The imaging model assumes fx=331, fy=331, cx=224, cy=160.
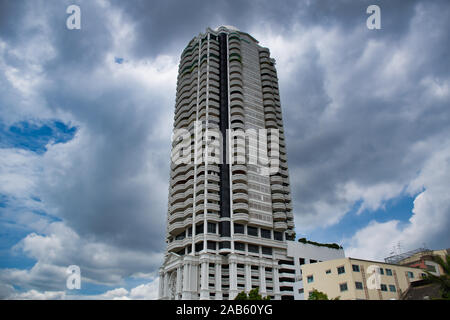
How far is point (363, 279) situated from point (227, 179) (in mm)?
42014

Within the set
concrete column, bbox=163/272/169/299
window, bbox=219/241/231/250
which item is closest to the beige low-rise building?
window, bbox=219/241/231/250

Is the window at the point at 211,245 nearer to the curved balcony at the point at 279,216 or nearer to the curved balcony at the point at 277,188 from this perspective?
the curved balcony at the point at 279,216

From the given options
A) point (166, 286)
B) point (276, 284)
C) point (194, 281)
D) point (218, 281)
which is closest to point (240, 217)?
point (218, 281)

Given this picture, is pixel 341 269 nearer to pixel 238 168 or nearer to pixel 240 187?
pixel 240 187

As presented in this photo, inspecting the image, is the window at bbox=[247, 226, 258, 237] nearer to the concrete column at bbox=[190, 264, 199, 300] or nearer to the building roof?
the concrete column at bbox=[190, 264, 199, 300]

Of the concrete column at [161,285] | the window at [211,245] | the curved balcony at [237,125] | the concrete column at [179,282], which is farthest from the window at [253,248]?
the curved balcony at [237,125]

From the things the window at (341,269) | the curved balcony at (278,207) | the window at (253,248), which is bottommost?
the window at (341,269)

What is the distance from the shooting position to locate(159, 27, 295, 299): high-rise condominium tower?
7256 centimetres

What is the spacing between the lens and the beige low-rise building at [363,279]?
1863 inches

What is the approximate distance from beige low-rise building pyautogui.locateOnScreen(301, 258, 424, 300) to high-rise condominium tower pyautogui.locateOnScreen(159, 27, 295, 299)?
24.6 metres

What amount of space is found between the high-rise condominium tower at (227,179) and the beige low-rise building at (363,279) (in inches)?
970

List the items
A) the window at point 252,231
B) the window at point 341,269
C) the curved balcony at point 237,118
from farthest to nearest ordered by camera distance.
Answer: the curved balcony at point 237,118, the window at point 252,231, the window at point 341,269

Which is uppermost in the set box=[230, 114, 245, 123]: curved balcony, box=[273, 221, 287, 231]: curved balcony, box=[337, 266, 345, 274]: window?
box=[230, 114, 245, 123]: curved balcony

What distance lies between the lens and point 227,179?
8306cm
